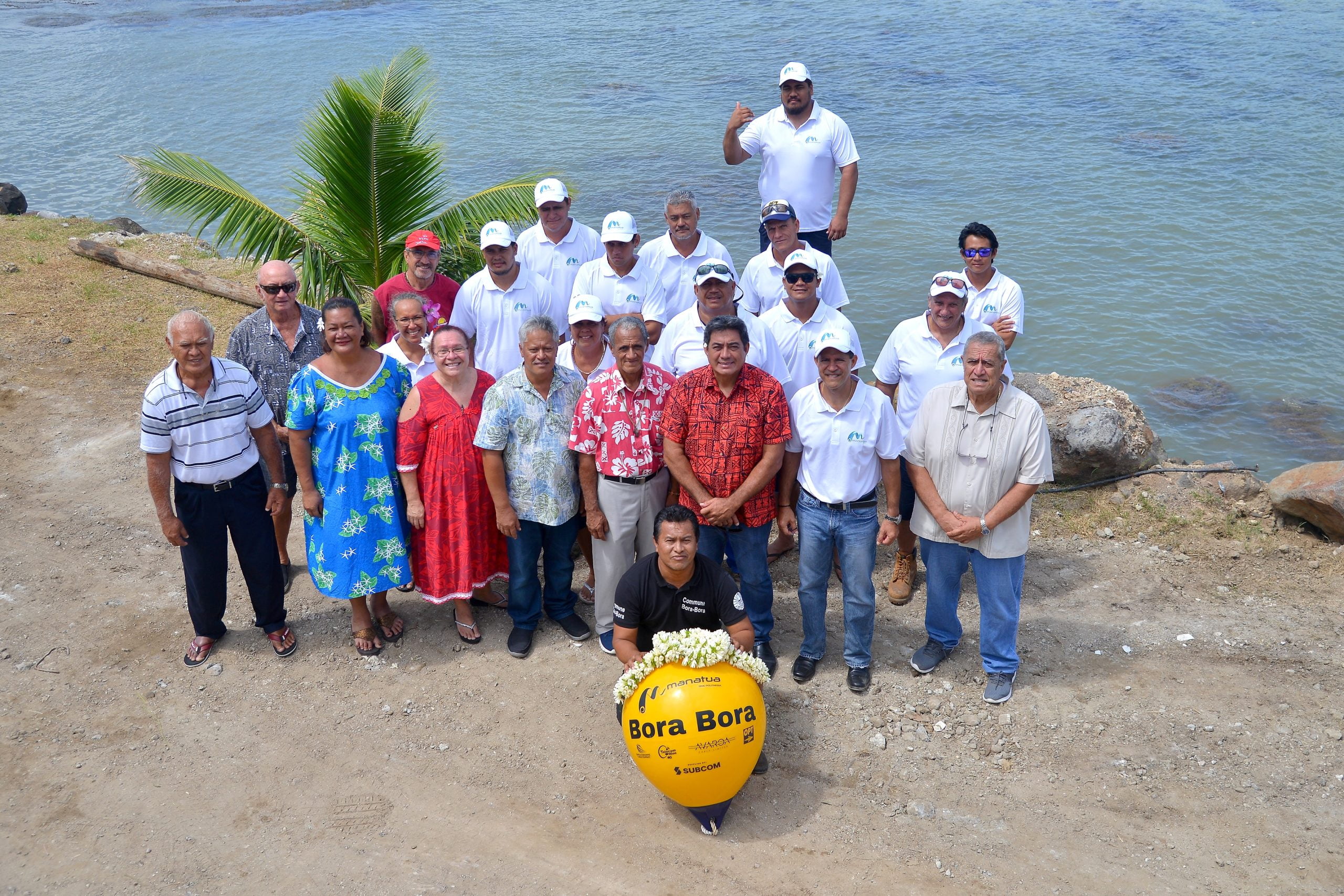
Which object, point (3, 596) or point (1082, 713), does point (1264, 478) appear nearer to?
point (1082, 713)

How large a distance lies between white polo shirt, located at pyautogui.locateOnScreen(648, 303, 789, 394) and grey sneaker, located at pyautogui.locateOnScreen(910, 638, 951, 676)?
1.82 meters

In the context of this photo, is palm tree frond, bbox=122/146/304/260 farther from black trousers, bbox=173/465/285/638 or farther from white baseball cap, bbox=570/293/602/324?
white baseball cap, bbox=570/293/602/324

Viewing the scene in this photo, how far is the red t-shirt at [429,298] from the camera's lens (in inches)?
291

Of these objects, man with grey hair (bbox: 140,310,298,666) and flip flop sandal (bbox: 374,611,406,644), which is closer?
man with grey hair (bbox: 140,310,298,666)

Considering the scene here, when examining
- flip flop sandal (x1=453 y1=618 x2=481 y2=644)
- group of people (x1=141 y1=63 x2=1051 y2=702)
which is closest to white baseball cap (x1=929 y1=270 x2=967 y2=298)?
group of people (x1=141 y1=63 x2=1051 y2=702)

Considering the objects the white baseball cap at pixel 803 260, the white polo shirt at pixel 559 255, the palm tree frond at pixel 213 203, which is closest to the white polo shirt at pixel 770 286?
the white baseball cap at pixel 803 260

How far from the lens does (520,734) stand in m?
6.09

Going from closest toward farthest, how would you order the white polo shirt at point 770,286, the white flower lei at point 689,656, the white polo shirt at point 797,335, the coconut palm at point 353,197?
1. the white flower lei at point 689,656
2. the white polo shirt at point 797,335
3. the white polo shirt at point 770,286
4. the coconut palm at point 353,197

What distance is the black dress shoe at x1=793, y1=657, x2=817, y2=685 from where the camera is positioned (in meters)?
6.43

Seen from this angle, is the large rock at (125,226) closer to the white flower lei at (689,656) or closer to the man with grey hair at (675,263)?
the man with grey hair at (675,263)

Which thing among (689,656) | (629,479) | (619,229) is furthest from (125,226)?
(689,656)

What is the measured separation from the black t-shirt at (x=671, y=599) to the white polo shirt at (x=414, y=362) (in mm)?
2121

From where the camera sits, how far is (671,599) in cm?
566

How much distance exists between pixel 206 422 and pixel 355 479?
887 mm
